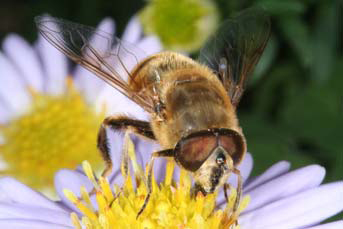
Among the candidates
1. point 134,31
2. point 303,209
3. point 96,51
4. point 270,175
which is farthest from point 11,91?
point 303,209

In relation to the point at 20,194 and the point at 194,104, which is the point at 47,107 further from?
the point at 194,104

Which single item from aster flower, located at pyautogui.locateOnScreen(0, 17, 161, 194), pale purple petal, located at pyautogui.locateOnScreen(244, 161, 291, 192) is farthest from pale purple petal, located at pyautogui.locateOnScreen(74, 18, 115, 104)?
pale purple petal, located at pyautogui.locateOnScreen(244, 161, 291, 192)

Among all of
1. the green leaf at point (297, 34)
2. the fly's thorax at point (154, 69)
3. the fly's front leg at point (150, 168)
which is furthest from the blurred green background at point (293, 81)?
the fly's front leg at point (150, 168)

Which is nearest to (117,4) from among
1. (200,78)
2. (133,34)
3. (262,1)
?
(133,34)

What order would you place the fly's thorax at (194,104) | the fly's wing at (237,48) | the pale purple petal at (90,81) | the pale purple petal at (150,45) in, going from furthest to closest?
the pale purple petal at (90,81) → the pale purple petal at (150,45) → the fly's wing at (237,48) → the fly's thorax at (194,104)

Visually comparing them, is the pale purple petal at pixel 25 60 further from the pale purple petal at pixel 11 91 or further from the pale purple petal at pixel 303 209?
the pale purple petal at pixel 303 209

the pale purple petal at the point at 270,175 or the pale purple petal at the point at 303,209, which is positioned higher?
the pale purple petal at the point at 270,175

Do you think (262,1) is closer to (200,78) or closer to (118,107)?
(118,107)
